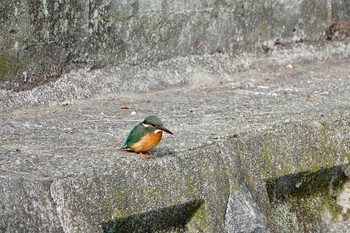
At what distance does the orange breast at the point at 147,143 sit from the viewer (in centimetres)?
417

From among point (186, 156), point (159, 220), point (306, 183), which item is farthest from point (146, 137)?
point (306, 183)

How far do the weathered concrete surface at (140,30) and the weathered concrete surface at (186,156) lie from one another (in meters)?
0.11

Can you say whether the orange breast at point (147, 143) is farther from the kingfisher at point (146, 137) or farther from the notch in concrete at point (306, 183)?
the notch in concrete at point (306, 183)

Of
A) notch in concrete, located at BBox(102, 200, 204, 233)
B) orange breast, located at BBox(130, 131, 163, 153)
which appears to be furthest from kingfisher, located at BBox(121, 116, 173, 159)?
notch in concrete, located at BBox(102, 200, 204, 233)

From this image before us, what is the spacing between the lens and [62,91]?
5.40 meters

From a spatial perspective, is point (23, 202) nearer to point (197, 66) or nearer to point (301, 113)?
point (301, 113)

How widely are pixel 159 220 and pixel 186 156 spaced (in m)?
0.34

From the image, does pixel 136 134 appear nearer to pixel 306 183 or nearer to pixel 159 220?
pixel 159 220

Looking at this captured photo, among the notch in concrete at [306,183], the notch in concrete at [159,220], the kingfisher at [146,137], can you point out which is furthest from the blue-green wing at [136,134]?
the notch in concrete at [306,183]

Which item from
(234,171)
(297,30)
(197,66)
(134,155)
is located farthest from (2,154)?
(297,30)

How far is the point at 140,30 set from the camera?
229 inches

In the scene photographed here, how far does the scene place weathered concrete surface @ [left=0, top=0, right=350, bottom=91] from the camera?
5.14 m

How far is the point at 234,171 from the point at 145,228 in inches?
25.8

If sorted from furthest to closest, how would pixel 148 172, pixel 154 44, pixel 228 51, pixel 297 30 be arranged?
pixel 297 30, pixel 228 51, pixel 154 44, pixel 148 172
